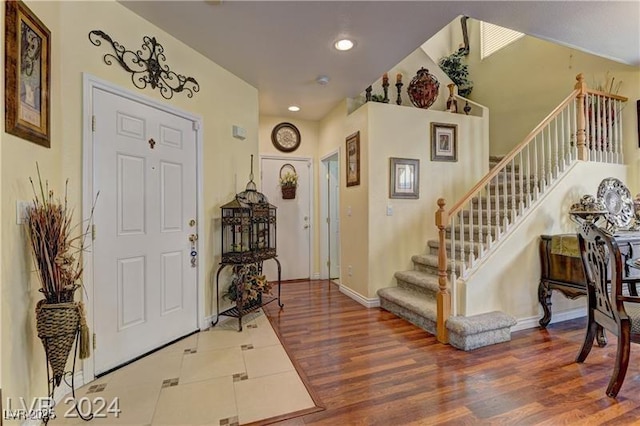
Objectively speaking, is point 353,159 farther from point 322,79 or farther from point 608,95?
point 608,95

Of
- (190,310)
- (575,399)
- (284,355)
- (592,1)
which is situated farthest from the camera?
(190,310)

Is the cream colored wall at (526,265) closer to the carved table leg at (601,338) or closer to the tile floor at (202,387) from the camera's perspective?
the carved table leg at (601,338)

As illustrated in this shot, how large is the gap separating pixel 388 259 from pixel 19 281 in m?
3.24

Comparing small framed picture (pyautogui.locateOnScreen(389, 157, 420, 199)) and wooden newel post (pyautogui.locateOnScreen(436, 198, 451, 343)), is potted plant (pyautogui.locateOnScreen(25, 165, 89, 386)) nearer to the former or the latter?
wooden newel post (pyautogui.locateOnScreen(436, 198, 451, 343))

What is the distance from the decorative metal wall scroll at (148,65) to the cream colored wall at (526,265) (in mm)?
3086

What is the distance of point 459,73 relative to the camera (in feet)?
17.4

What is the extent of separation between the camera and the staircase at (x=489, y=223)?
2.67 m

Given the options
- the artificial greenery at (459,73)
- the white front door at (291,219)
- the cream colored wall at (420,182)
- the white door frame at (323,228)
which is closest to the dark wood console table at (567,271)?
the cream colored wall at (420,182)

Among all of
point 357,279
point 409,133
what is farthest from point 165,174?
point 409,133

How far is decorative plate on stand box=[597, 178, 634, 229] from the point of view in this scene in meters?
3.21

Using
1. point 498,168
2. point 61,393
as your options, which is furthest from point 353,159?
point 61,393

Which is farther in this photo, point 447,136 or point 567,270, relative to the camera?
point 447,136

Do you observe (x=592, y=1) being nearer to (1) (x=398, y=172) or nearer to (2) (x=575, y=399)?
(1) (x=398, y=172)

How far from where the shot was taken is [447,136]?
4004 millimetres
